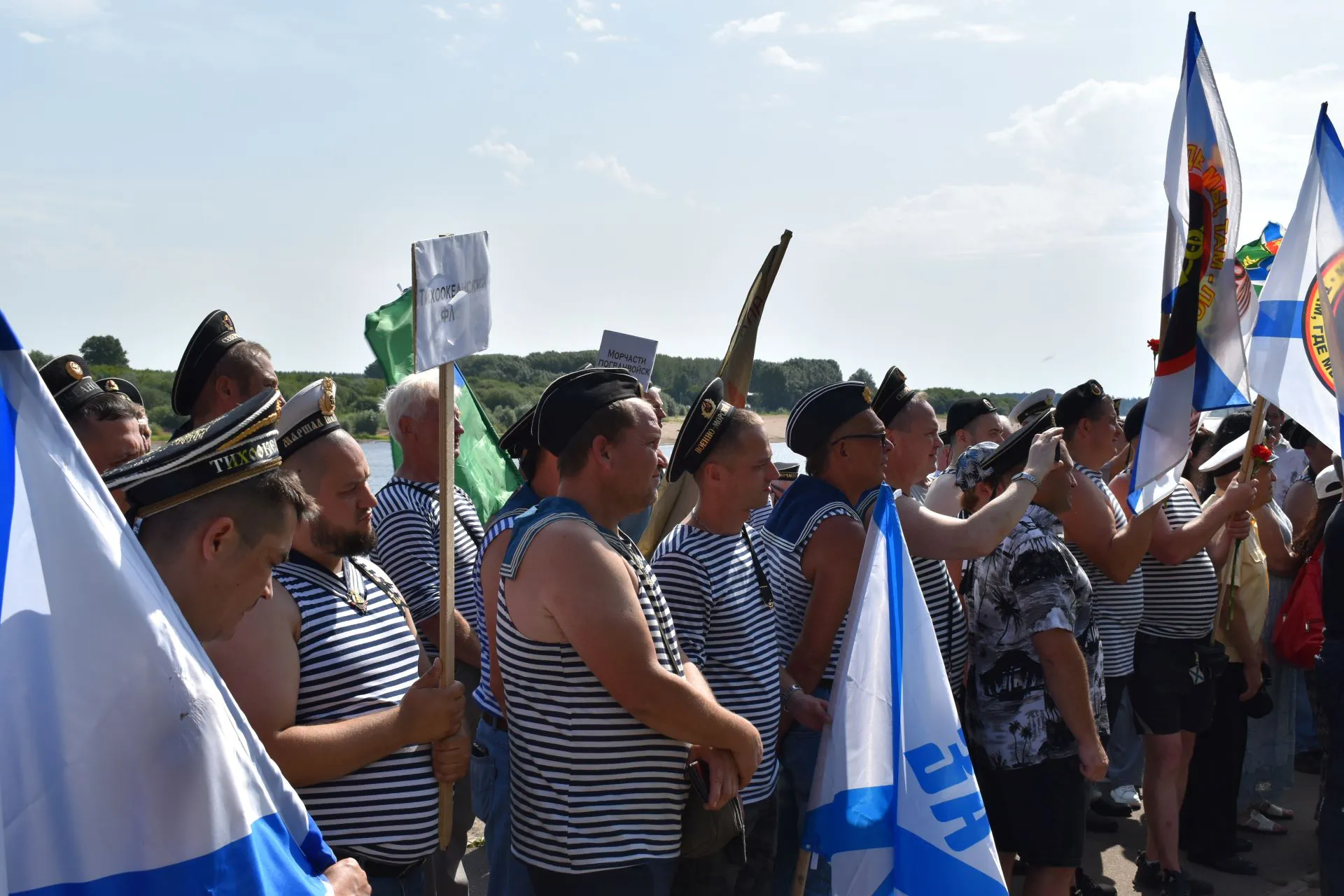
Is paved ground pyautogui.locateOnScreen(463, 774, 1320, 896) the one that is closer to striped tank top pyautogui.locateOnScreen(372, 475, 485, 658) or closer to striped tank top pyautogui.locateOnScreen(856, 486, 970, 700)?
striped tank top pyautogui.locateOnScreen(372, 475, 485, 658)

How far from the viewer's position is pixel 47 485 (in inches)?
64.0

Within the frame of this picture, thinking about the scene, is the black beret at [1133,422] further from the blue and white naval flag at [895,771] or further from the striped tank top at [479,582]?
the striped tank top at [479,582]

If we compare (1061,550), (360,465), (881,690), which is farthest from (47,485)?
(1061,550)

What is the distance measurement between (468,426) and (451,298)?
371 cm

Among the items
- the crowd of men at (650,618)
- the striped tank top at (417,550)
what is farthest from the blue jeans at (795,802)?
the striped tank top at (417,550)

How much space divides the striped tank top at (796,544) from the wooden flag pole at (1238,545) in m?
2.41

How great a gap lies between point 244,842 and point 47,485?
2.00 feet

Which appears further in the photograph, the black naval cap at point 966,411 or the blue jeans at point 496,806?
the black naval cap at point 966,411

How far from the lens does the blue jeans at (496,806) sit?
3.20 metres

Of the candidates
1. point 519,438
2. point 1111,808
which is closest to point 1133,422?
point 1111,808

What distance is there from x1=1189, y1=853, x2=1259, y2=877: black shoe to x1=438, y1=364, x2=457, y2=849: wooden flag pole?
14.6ft

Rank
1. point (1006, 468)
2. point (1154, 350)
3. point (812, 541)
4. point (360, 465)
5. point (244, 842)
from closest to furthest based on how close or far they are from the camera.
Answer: point (244, 842) < point (360, 465) < point (812, 541) < point (1006, 468) < point (1154, 350)

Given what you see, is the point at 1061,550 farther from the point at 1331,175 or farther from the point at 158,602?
the point at 158,602

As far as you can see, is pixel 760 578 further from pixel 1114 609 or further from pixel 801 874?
pixel 1114 609
